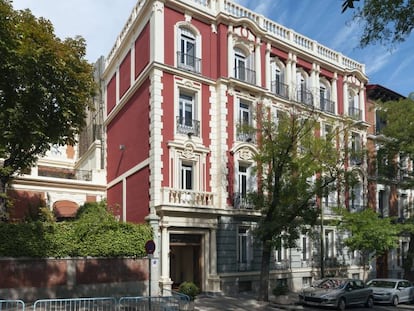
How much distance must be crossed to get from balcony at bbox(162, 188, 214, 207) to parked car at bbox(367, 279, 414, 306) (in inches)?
378

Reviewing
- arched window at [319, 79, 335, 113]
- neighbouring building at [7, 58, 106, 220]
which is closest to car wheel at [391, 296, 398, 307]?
arched window at [319, 79, 335, 113]

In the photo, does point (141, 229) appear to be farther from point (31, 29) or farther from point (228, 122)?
point (31, 29)

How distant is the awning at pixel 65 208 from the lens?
29.2 meters

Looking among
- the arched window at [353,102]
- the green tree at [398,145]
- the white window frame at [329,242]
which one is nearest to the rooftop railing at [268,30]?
the arched window at [353,102]

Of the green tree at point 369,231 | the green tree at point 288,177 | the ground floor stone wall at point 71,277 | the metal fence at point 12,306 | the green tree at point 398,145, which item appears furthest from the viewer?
the green tree at point 398,145

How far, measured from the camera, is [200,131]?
2483cm

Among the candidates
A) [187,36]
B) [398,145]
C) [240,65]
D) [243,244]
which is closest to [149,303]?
[243,244]

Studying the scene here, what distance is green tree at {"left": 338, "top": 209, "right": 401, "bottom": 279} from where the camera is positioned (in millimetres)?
27266

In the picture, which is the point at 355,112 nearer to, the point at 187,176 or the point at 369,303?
the point at 369,303

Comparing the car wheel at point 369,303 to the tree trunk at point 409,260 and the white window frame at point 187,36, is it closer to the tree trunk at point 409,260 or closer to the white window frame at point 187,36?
the tree trunk at point 409,260

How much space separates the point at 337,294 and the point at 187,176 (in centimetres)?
883

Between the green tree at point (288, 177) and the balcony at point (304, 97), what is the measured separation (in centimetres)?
804

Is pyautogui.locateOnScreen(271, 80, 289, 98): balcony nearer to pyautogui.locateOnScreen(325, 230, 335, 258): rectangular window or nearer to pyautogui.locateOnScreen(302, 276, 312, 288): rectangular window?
pyautogui.locateOnScreen(325, 230, 335, 258): rectangular window

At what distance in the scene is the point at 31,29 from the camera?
15.0 meters
